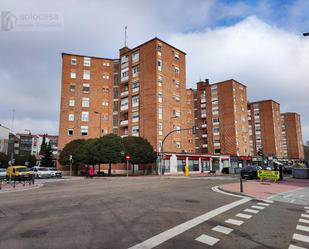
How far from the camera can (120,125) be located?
55125mm

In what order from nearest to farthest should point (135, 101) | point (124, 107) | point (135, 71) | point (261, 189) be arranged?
point (261, 189) < point (135, 101) < point (135, 71) < point (124, 107)

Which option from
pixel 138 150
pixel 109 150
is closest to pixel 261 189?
pixel 138 150

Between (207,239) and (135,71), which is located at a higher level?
(135,71)

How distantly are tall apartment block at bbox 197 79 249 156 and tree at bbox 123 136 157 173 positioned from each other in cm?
3107

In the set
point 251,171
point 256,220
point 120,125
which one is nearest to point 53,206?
point 256,220

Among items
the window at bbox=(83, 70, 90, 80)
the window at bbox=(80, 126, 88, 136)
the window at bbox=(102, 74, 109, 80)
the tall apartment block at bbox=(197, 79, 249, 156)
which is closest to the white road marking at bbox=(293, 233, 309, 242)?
the window at bbox=(80, 126, 88, 136)

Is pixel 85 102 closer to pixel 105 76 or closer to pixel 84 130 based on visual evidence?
pixel 84 130

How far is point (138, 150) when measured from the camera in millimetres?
41406

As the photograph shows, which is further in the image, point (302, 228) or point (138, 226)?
point (302, 228)

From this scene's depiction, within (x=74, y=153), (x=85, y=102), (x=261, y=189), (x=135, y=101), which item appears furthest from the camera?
(x=85, y=102)

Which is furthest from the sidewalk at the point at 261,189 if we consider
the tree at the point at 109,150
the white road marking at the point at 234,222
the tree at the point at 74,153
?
the tree at the point at 74,153

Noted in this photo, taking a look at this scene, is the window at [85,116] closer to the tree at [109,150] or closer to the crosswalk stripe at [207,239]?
the tree at [109,150]

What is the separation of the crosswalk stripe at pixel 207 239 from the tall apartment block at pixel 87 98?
162 feet

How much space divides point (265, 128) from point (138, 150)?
66638 millimetres
